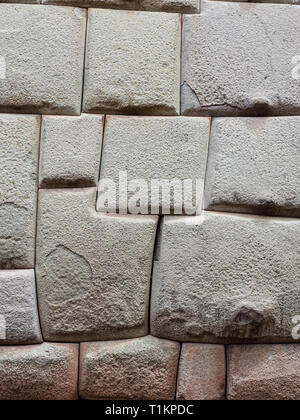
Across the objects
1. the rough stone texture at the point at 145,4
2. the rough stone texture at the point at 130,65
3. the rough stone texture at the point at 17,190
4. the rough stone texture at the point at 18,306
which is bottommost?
the rough stone texture at the point at 18,306

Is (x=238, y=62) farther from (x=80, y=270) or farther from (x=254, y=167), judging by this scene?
(x=80, y=270)

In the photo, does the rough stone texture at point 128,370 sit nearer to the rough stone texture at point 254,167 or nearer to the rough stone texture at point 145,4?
the rough stone texture at point 254,167

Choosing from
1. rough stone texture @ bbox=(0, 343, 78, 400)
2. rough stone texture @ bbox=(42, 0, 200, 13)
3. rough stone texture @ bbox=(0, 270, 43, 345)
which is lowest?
rough stone texture @ bbox=(0, 343, 78, 400)

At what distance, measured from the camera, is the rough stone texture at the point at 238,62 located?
126 centimetres

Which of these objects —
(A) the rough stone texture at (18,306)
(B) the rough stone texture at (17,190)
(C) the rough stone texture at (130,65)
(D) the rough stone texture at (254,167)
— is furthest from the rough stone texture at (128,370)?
(C) the rough stone texture at (130,65)


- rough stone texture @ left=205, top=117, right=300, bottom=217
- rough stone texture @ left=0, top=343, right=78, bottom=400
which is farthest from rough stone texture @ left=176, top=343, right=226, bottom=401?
rough stone texture @ left=205, top=117, right=300, bottom=217

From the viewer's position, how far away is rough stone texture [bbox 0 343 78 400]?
1188 mm

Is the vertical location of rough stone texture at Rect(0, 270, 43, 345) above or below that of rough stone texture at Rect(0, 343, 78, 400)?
above

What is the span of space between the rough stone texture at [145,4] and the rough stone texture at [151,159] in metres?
0.33

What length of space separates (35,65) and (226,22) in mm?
553

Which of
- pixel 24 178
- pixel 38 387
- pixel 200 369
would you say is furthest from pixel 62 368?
pixel 24 178

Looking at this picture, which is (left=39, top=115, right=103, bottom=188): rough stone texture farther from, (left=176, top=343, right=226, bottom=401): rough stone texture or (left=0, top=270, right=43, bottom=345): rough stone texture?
(left=176, top=343, right=226, bottom=401): rough stone texture

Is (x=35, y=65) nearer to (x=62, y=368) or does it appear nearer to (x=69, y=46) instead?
(x=69, y=46)

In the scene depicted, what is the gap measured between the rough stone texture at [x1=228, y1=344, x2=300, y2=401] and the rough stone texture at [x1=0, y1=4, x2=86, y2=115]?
82 centimetres
